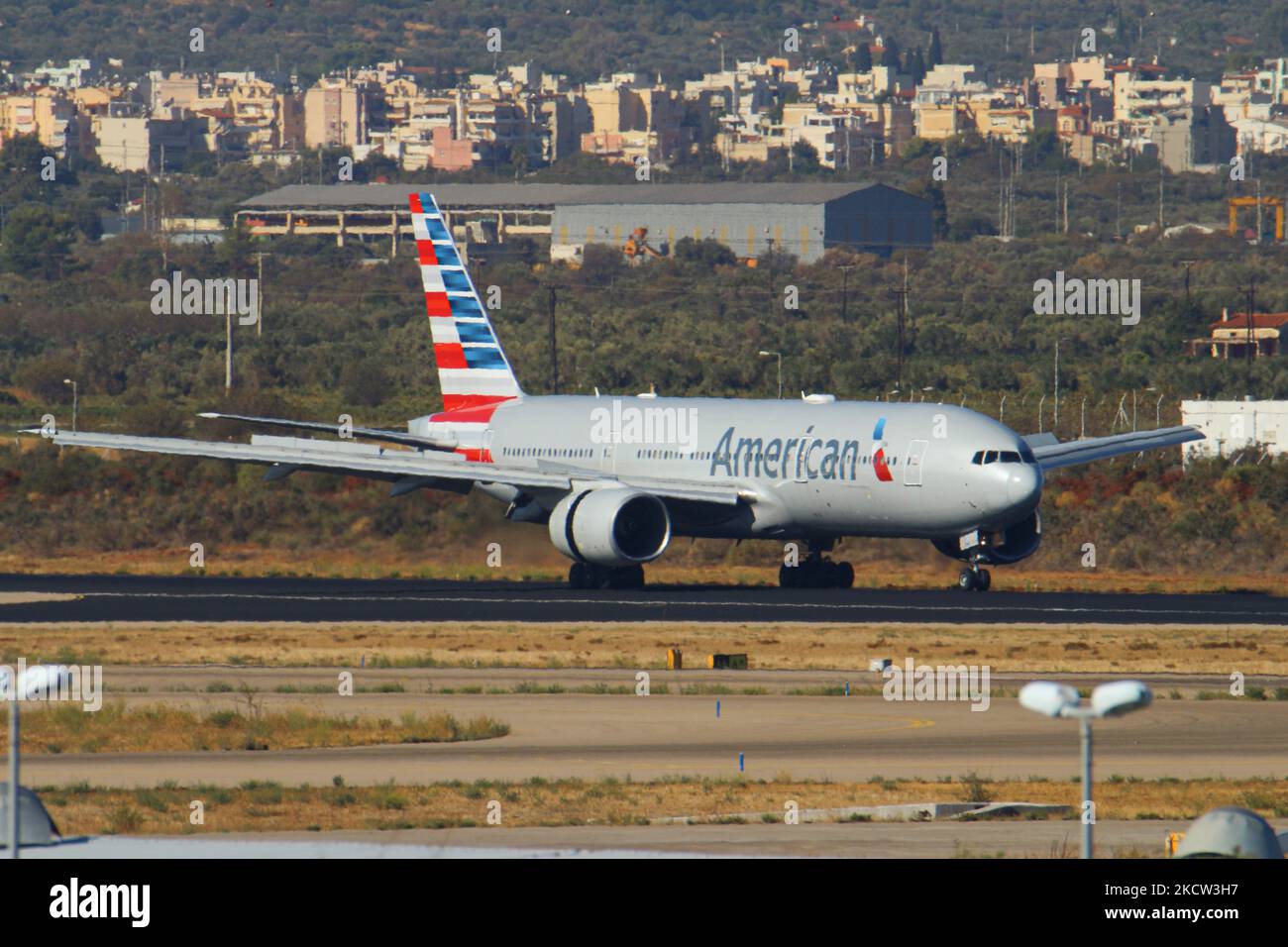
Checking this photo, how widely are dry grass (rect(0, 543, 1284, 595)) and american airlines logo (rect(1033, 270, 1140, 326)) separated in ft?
248

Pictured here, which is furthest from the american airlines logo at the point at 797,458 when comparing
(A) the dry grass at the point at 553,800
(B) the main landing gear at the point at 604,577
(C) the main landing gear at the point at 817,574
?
(A) the dry grass at the point at 553,800

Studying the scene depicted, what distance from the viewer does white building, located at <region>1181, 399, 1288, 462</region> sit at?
8175cm

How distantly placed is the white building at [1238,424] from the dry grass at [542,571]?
802 inches

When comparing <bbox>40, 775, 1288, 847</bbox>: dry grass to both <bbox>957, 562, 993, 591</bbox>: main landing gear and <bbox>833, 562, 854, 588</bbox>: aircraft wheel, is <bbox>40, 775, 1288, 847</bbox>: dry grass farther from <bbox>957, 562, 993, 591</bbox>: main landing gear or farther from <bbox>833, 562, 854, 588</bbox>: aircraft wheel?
<bbox>833, 562, 854, 588</bbox>: aircraft wheel

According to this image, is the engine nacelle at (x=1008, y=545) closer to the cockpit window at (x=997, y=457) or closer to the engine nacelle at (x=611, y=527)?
the cockpit window at (x=997, y=457)

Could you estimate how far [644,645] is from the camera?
144 ft

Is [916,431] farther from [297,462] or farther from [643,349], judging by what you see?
[643,349]

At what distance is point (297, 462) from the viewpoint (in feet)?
183

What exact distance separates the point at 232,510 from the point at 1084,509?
27000 mm

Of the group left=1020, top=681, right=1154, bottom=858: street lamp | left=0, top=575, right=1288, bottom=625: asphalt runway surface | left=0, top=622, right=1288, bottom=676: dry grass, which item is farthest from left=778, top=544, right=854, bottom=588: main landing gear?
left=1020, top=681, right=1154, bottom=858: street lamp

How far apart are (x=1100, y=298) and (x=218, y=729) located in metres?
123

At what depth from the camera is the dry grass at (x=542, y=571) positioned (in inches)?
2319

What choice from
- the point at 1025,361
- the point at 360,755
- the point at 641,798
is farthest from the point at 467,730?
the point at 1025,361

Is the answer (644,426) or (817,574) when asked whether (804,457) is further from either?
(644,426)
